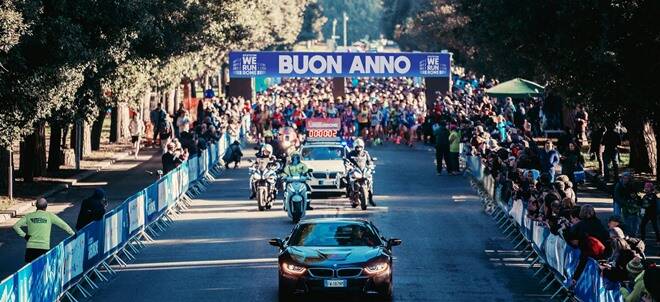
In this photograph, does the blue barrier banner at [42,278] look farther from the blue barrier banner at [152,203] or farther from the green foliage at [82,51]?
the green foliage at [82,51]

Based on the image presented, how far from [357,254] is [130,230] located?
24.3 ft

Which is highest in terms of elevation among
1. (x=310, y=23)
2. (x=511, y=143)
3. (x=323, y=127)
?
(x=310, y=23)

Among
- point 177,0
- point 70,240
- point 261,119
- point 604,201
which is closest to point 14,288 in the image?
point 70,240

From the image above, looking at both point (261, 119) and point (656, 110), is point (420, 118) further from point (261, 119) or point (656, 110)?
point (656, 110)

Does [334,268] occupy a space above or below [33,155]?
below

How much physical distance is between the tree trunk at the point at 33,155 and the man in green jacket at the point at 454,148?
12340 millimetres

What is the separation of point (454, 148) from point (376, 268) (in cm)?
2456

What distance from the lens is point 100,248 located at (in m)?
23.7

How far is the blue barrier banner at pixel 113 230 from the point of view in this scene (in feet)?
79.6

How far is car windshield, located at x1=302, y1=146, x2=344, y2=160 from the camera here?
38375 mm

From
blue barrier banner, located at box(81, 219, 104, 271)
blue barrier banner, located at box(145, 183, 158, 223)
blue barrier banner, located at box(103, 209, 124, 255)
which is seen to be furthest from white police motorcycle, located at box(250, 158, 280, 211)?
blue barrier banner, located at box(81, 219, 104, 271)

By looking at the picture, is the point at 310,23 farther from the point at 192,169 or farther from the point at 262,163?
the point at 262,163

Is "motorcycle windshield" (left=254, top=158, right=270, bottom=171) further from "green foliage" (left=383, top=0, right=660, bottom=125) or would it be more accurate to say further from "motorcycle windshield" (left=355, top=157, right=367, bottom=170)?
"green foliage" (left=383, top=0, right=660, bottom=125)

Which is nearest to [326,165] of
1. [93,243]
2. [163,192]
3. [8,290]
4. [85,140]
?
[163,192]
